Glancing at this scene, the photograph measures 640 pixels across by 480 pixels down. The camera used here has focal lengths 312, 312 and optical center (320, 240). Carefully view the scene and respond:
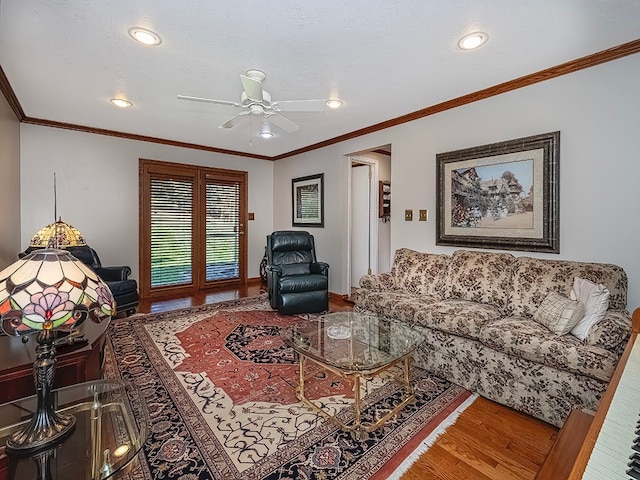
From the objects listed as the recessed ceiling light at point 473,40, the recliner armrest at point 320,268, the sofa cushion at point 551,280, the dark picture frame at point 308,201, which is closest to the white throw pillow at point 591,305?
the sofa cushion at point 551,280

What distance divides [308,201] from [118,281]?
3039 mm

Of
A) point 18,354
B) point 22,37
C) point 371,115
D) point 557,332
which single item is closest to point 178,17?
point 22,37

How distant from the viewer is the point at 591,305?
1.96 m

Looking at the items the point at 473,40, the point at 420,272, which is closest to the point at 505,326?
the point at 420,272

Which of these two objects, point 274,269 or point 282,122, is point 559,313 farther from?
point 274,269

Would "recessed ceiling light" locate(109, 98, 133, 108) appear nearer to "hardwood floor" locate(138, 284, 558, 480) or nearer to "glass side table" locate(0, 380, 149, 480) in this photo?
"glass side table" locate(0, 380, 149, 480)

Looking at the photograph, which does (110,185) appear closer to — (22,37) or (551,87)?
(22,37)

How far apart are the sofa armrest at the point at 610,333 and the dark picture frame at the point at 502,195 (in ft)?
3.12

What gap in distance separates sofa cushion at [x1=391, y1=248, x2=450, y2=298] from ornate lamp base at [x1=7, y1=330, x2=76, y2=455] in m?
2.86

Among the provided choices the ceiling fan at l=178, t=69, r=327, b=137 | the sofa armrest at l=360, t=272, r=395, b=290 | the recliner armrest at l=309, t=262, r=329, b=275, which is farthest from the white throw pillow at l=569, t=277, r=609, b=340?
the recliner armrest at l=309, t=262, r=329, b=275

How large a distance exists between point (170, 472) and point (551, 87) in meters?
3.80

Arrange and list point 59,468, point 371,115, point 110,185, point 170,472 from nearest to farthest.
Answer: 1. point 59,468
2. point 170,472
3. point 371,115
4. point 110,185

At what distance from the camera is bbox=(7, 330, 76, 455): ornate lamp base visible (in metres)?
1.05

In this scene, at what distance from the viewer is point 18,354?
1575 mm
